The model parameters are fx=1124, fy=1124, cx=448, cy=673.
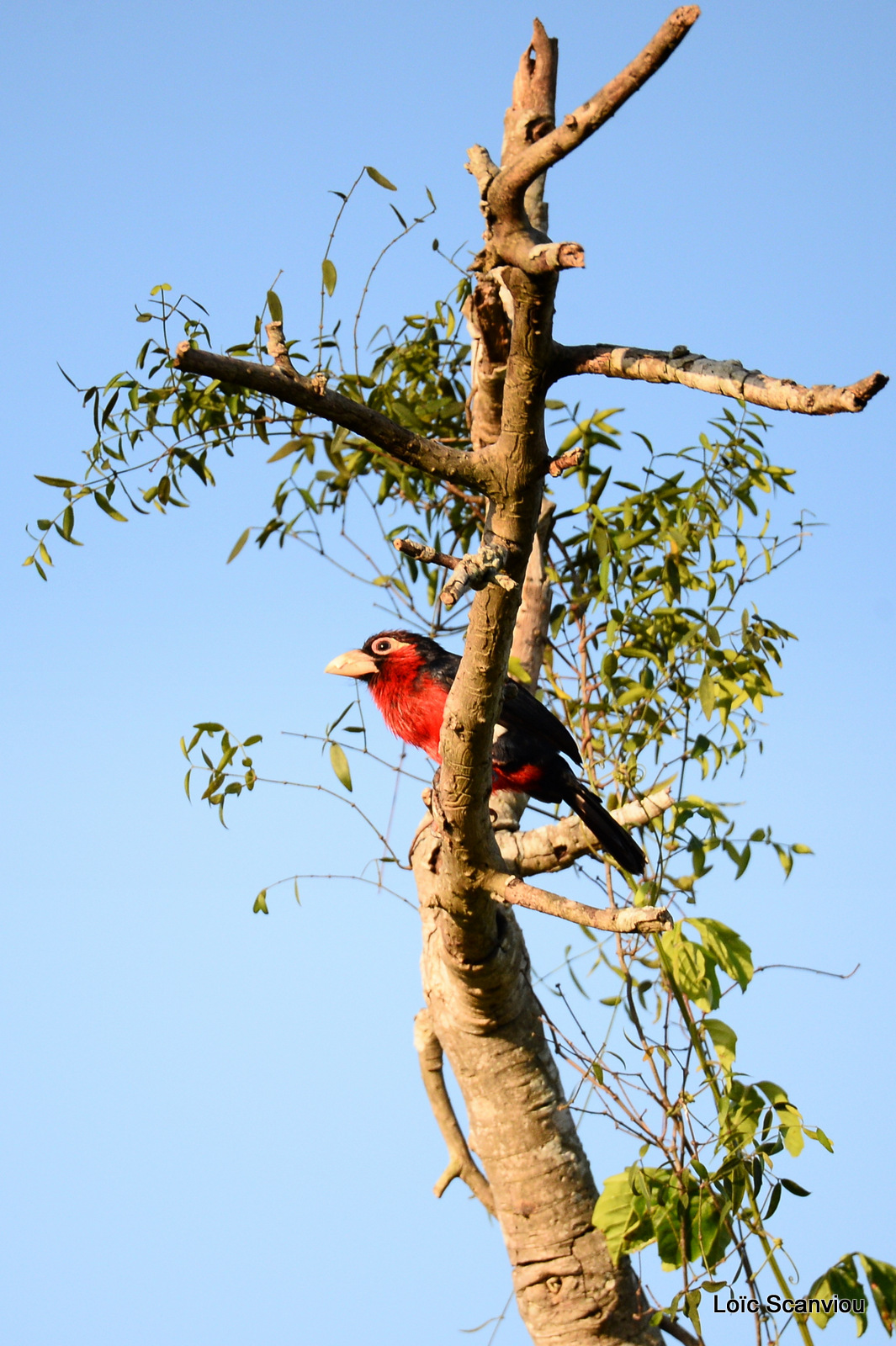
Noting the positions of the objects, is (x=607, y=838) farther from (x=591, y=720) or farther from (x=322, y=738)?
(x=322, y=738)

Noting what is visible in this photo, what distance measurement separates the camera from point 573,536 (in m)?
3.61

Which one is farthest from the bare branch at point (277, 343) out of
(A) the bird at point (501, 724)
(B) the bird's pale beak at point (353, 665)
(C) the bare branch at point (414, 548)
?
(B) the bird's pale beak at point (353, 665)

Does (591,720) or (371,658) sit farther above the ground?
(371,658)

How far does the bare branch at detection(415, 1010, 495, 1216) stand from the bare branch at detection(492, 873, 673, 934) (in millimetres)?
1025

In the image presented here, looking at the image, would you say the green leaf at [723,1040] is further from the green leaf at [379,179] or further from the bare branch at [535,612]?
the green leaf at [379,179]

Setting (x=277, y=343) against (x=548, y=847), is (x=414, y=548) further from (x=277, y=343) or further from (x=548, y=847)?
(x=548, y=847)

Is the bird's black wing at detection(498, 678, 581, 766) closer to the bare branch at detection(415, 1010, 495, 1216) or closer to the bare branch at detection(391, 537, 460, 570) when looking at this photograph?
the bare branch at detection(415, 1010, 495, 1216)

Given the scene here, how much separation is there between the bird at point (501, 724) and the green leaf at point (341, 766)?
0.26 meters

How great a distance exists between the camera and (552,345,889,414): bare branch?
4.37 feet

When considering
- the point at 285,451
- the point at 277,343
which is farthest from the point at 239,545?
the point at 277,343

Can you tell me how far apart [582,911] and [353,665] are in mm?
1877

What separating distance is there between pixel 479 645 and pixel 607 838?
4.51ft

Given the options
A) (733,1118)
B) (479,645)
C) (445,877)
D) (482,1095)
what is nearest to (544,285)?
(479,645)

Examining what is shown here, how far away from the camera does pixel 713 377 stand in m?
1.52
